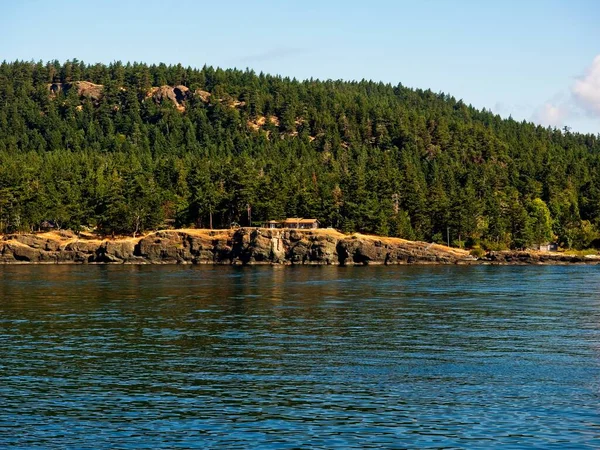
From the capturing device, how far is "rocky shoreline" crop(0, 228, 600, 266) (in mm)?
161875

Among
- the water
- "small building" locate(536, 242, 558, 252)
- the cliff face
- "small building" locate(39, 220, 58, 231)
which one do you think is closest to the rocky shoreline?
the cliff face

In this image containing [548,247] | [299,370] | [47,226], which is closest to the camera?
[299,370]

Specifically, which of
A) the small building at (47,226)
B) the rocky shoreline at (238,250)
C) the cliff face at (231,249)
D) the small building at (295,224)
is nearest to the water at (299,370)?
the rocky shoreline at (238,250)

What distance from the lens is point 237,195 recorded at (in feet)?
577

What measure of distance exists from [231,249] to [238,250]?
1738 millimetres

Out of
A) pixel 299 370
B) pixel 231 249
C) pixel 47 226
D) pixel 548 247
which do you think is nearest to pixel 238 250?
pixel 231 249

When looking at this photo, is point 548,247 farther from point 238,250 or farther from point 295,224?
point 238,250

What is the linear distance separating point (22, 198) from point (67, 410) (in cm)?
14632

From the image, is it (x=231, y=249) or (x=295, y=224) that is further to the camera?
(x=295, y=224)

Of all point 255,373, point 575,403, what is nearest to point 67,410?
point 255,373

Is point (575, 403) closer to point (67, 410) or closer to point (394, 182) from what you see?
point (67, 410)

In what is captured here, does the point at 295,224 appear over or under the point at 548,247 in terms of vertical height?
over

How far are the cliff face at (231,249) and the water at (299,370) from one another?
6971 centimetres

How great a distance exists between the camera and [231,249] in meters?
163
